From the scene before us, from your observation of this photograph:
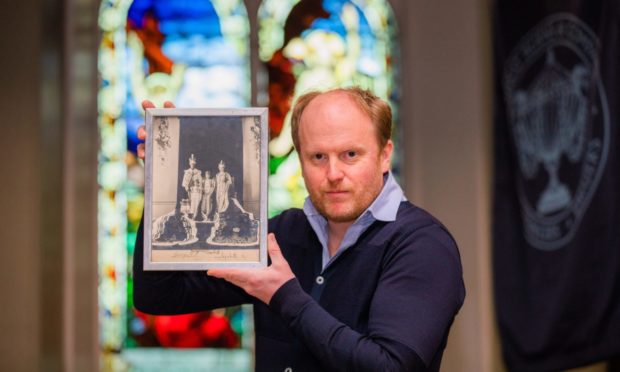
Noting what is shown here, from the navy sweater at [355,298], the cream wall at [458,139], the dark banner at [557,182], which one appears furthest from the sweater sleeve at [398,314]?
the cream wall at [458,139]

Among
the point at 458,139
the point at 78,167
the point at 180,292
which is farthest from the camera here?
the point at 78,167

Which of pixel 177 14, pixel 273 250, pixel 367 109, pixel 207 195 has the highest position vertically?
pixel 177 14

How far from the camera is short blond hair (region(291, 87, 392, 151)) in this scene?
1.72 meters

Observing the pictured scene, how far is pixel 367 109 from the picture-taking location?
1711 mm

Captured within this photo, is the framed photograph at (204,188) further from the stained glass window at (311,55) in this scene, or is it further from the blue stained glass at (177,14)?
the blue stained glass at (177,14)

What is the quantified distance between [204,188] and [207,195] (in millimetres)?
17

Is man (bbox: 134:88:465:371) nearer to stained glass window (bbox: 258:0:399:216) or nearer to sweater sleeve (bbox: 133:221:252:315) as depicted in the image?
sweater sleeve (bbox: 133:221:252:315)

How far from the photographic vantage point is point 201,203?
1.71m

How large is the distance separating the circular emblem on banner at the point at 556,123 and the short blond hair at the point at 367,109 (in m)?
1.36

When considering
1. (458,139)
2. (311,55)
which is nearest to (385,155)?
(458,139)

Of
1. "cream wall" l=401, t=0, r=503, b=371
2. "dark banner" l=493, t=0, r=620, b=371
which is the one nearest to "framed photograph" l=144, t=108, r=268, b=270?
"dark banner" l=493, t=0, r=620, b=371

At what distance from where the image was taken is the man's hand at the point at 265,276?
160 centimetres

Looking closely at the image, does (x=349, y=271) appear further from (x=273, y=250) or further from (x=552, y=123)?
(x=552, y=123)

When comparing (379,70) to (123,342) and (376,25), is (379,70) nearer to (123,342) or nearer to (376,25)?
(376,25)
